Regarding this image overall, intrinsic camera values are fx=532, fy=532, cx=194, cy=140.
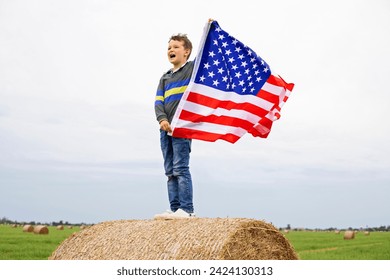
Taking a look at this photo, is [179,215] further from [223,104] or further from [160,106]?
[223,104]

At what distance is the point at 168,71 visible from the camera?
635cm

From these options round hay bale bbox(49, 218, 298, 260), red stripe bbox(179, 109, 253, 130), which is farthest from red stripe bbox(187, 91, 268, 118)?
round hay bale bbox(49, 218, 298, 260)

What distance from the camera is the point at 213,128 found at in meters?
6.34

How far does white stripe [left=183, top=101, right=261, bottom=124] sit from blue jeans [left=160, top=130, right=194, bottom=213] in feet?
1.21

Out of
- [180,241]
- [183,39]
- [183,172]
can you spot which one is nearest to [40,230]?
[183,172]

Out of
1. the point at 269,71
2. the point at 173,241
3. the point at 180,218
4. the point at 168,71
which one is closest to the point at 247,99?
the point at 269,71

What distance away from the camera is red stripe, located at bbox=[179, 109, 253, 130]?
19.9 feet

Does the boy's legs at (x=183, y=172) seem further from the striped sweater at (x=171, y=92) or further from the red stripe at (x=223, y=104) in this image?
the red stripe at (x=223, y=104)

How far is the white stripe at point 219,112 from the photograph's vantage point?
6.09 meters

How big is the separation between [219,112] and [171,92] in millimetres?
652

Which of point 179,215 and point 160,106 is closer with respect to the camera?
point 179,215

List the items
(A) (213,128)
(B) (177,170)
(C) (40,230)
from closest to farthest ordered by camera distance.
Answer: (B) (177,170), (A) (213,128), (C) (40,230)

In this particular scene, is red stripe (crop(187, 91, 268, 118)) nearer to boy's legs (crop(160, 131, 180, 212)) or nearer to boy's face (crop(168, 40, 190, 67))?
boy's face (crop(168, 40, 190, 67))
